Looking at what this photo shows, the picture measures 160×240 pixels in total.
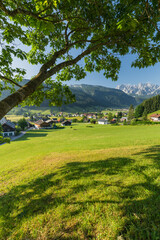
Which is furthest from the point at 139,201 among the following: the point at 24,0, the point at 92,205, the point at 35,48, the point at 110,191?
the point at 35,48

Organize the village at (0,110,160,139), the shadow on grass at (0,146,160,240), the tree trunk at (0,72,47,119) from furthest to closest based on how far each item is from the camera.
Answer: the village at (0,110,160,139) → the tree trunk at (0,72,47,119) → the shadow on grass at (0,146,160,240)

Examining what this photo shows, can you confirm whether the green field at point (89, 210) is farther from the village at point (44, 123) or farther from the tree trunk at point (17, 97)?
the village at point (44, 123)

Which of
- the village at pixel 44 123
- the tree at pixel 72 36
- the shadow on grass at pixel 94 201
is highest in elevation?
the tree at pixel 72 36

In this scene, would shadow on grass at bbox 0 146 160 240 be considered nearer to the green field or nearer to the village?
the green field

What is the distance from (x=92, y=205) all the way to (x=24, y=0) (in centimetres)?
795

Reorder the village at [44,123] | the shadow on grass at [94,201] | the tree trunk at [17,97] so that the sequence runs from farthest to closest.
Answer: the village at [44,123]
the tree trunk at [17,97]
the shadow on grass at [94,201]

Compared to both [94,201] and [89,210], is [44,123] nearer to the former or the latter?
[94,201]

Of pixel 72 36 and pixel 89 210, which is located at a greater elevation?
pixel 72 36

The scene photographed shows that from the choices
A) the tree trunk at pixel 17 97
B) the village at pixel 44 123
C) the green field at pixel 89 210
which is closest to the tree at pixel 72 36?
the tree trunk at pixel 17 97

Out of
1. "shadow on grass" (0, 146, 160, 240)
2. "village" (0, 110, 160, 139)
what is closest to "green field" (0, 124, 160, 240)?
"shadow on grass" (0, 146, 160, 240)

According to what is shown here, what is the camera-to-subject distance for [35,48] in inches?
273

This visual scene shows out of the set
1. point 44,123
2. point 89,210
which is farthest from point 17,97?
point 44,123

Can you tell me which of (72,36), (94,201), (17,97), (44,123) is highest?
(72,36)

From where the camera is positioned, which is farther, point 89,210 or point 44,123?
point 44,123
